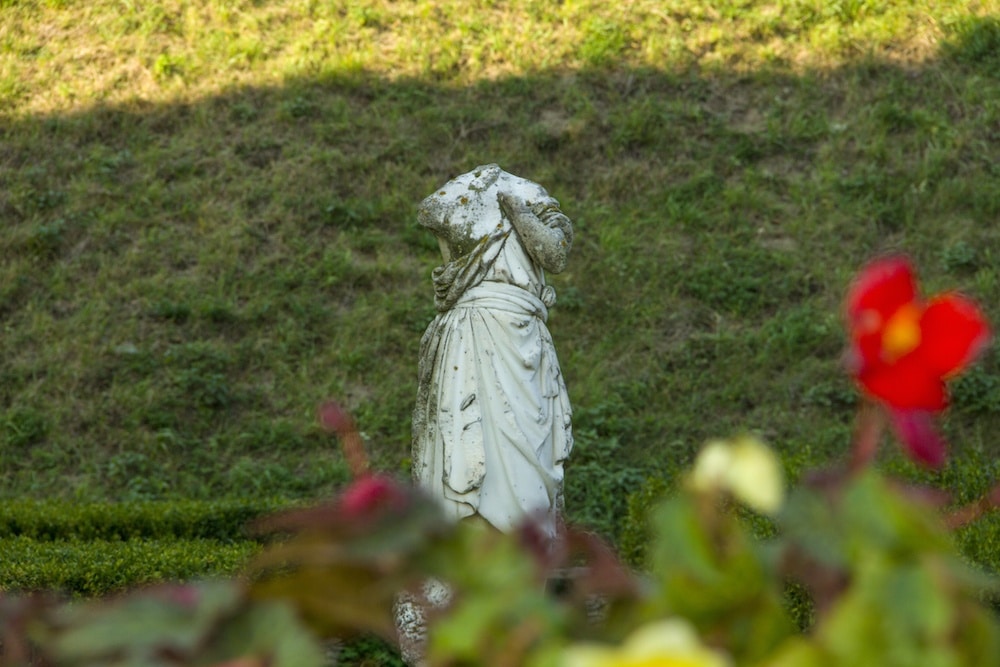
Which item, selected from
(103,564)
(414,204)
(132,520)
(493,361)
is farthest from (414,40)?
(493,361)

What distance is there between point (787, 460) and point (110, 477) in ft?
12.8

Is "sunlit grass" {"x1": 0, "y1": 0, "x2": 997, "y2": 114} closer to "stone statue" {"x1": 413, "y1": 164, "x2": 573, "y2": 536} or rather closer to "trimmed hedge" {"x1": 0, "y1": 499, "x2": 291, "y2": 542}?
"trimmed hedge" {"x1": 0, "y1": 499, "x2": 291, "y2": 542}

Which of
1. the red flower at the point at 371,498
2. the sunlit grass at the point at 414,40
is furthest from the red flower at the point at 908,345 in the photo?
the sunlit grass at the point at 414,40

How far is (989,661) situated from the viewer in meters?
0.84

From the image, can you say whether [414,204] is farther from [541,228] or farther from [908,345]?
[908,345]

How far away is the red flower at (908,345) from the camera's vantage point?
927mm

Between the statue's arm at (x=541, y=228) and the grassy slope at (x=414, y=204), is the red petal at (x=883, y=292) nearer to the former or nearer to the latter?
the statue's arm at (x=541, y=228)

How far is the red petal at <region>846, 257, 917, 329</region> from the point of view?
94cm

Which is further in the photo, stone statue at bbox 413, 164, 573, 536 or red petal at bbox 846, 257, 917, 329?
stone statue at bbox 413, 164, 573, 536

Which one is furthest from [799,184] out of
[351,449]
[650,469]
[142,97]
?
[351,449]

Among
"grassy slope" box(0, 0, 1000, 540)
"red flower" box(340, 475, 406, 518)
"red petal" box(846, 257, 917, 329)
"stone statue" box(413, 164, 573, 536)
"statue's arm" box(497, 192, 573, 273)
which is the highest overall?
"red petal" box(846, 257, 917, 329)

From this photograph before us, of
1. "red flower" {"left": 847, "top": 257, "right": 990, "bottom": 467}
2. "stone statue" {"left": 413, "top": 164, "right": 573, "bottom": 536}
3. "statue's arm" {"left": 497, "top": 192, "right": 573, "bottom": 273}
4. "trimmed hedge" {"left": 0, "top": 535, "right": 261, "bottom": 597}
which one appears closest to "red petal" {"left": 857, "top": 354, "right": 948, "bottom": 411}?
"red flower" {"left": 847, "top": 257, "right": 990, "bottom": 467}

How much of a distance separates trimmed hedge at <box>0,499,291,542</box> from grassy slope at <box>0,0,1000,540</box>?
3.15 ft

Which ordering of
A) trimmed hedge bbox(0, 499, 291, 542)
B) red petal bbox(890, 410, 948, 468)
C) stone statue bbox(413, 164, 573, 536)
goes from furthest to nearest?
trimmed hedge bbox(0, 499, 291, 542), stone statue bbox(413, 164, 573, 536), red petal bbox(890, 410, 948, 468)
